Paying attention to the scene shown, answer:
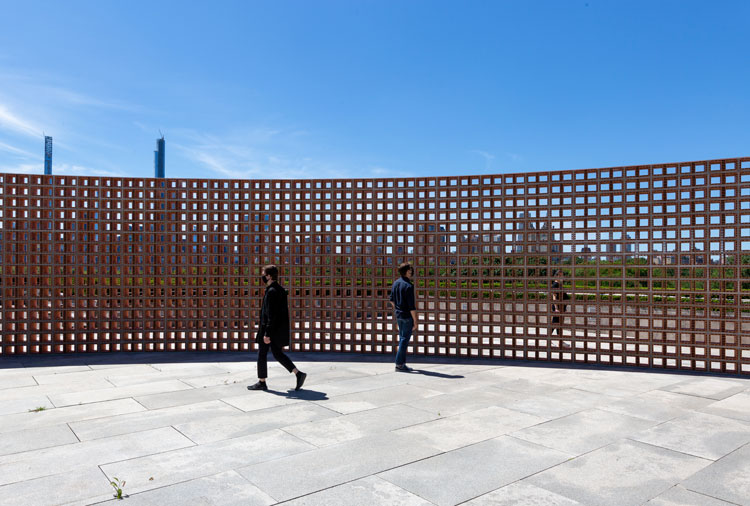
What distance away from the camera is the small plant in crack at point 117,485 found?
3520 mm

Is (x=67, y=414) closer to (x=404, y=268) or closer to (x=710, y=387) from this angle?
(x=404, y=268)

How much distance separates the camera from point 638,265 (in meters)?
8.34

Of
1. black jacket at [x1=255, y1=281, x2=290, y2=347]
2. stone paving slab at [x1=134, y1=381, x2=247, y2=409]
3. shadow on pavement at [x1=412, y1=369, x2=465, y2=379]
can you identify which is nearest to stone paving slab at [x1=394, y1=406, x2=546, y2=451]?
shadow on pavement at [x1=412, y1=369, x2=465, y2=379]

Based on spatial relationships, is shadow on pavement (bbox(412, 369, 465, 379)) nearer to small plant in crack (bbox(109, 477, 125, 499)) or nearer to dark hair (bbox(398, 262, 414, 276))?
dark hair (bbox(398, 262, 414, 276))

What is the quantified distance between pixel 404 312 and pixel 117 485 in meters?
5.20

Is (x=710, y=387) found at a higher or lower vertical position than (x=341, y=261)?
lower

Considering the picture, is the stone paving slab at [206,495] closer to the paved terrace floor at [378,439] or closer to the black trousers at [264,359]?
the paved terrace floor at [378,439]

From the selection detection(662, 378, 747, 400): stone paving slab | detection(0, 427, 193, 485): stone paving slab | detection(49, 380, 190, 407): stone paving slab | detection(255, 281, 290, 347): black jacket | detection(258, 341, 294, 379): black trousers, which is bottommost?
detection(49, 380, 190, 407): stone paving slab

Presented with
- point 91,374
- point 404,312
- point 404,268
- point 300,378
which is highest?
point 404,268

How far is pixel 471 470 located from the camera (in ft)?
13.2

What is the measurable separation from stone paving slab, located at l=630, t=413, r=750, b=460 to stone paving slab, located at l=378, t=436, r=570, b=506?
1.15 meters

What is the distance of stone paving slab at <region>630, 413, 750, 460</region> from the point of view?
451 centimetres

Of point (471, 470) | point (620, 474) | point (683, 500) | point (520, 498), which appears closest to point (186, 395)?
point (471, 470)

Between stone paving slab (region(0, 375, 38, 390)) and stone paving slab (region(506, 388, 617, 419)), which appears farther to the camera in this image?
stone paving slab (region(0, 375, 38, 390))
